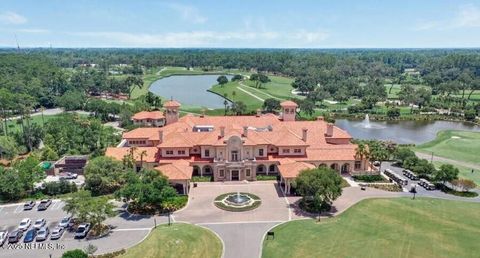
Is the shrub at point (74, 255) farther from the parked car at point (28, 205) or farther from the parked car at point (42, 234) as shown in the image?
the parked car at point (28, 205)

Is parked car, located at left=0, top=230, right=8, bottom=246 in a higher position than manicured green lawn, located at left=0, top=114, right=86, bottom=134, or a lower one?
lower

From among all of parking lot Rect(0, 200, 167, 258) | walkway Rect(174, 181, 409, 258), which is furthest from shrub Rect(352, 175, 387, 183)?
parking lot Rect(0, 200, 167, 258)

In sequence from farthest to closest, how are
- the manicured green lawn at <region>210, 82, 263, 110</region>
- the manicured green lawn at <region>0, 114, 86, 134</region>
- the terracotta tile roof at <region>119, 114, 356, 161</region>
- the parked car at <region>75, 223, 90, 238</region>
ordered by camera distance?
1. the manicured green lawn at <region>210, 82, 263, 110</region>
2. the manicured green lawn at <region>0, 114, 86, 134</region>
3. the terracotta tile roof at <region>119, 114, 356, 161</region>
4. the parked car at <region>75, 223, 90, 238</region>

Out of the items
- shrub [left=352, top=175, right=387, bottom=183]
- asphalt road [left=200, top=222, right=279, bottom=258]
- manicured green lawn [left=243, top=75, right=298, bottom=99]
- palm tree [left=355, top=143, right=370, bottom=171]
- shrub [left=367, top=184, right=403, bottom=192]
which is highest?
palm tree [left=355, top=143, right=370, bottom=171]

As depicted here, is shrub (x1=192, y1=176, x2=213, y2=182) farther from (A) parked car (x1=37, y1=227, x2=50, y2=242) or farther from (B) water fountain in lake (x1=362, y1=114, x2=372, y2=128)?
(B) water fountain in lake (x1=362, y1=114, x2=372, y2=128)

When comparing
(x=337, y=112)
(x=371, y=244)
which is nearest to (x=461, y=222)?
(x=371, y=244)

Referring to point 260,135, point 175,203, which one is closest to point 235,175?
point 260,135

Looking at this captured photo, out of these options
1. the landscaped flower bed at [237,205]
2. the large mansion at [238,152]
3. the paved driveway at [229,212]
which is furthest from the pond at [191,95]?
the landscaped flower bed at [237,205]

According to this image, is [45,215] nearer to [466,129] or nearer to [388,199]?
[388,199]
